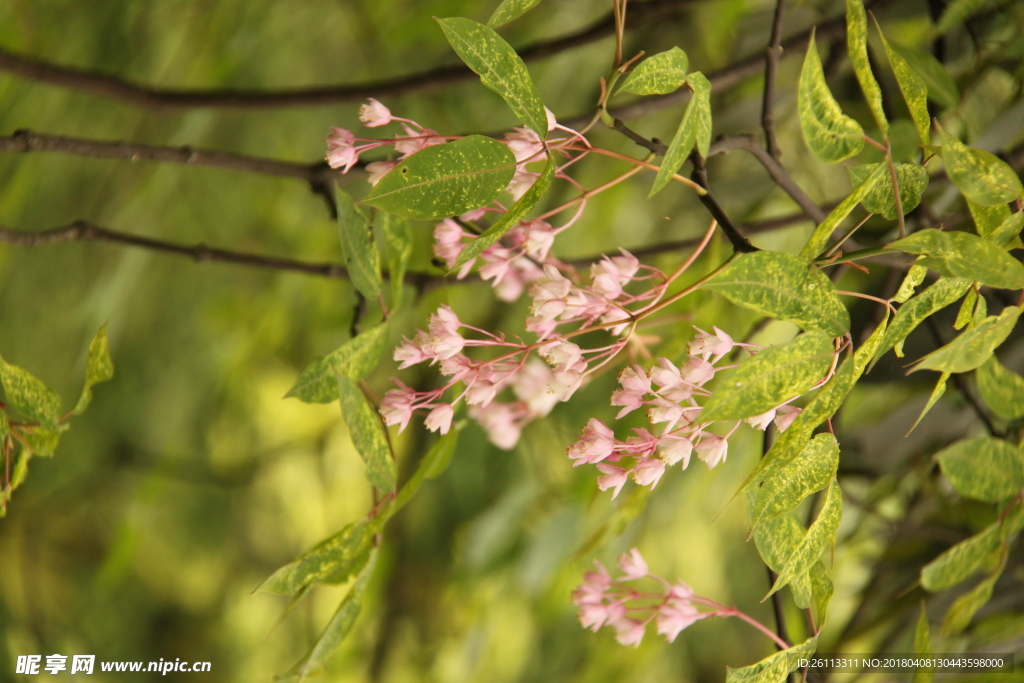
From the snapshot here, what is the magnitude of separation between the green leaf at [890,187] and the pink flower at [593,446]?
0.12 metres

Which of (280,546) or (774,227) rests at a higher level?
(774,227)

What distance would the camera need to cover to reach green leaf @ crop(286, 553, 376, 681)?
272 mm

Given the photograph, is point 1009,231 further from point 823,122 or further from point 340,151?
point 340,151

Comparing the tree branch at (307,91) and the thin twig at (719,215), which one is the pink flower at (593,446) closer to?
the thin twig at (719,215)

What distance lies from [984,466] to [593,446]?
0.20 meters

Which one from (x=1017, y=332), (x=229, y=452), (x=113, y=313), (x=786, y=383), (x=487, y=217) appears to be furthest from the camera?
(x=229, y=452)

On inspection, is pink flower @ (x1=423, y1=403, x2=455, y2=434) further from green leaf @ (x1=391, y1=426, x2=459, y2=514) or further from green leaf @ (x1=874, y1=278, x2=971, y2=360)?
green leaf @ (x1=874, y1=278, x2=971, y2=360)

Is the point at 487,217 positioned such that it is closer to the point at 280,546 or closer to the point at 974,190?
the point at 974,190

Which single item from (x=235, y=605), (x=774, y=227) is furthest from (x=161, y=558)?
(x=774, y=227)

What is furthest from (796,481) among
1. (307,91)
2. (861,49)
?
(307,91)

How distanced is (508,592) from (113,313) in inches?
17.2

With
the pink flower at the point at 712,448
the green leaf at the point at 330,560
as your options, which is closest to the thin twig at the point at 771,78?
the pink flower at the point at 712,448

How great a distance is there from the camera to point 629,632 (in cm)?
35

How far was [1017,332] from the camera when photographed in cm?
46
